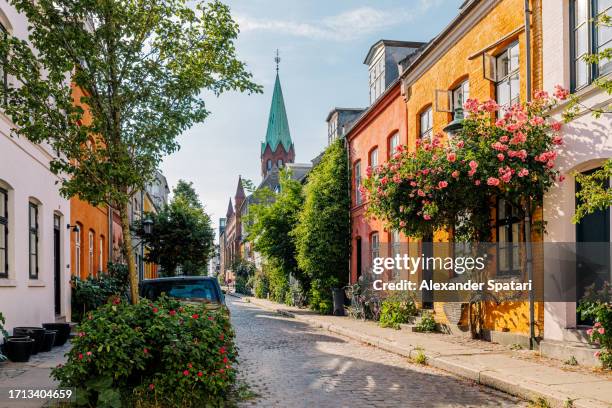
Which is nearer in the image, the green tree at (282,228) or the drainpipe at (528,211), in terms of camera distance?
the drainpipe at (528,211)

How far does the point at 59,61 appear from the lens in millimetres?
7852

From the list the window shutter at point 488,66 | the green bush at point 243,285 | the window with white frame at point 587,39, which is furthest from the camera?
the green bush at point 243,285

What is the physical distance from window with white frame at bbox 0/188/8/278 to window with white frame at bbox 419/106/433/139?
33.4 ft

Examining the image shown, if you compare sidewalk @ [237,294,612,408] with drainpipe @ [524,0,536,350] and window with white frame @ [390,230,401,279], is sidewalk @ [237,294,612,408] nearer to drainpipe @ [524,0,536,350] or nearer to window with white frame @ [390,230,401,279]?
drainpipe @ [524,0,536,350]

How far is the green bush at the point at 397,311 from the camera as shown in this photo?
1672 cm

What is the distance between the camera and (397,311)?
17.0 metres

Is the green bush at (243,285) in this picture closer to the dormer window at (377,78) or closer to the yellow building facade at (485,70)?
→ the dormer window at (377,78)

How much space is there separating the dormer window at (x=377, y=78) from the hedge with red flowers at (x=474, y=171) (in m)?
9.16

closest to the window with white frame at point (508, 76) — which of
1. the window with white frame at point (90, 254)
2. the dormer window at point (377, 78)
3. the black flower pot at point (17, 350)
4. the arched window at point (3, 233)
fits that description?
the dormer window at point (377, 78)

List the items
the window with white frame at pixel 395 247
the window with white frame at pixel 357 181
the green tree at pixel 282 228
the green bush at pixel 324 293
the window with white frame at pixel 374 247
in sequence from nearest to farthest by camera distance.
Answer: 1. the window with white frame at pixel 395 247
2. the window with white frame at pixel 374 247
3. the window with white frame at pixel 357 181
4. the green bush at pixel 324 293
5. the green tree at pixel 282 228

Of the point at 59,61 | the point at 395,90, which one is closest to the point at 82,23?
the point at 59,61

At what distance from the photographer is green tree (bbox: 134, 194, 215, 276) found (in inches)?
1136

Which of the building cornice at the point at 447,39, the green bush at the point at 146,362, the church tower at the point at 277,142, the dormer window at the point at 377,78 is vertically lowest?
the green bush at the point at 146,362

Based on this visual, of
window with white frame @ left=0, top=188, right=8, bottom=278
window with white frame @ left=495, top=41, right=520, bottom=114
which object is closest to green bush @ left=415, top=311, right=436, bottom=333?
window with white frame @ left=495, top=41, right=520, bottom=114
